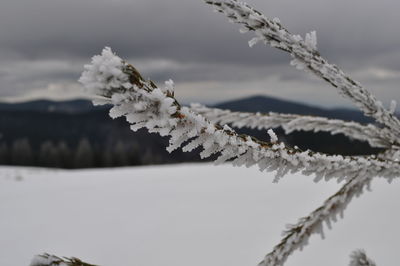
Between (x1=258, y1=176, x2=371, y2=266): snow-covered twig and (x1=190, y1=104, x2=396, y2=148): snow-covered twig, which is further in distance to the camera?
(x1=190, y1=104, x2=396, y2=148): snow-covered twig

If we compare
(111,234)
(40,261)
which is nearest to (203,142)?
(40,261)

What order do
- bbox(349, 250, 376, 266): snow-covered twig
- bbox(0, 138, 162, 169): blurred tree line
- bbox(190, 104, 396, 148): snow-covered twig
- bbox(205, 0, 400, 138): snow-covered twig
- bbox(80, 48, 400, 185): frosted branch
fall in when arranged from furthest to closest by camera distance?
bbox(0, 138, 162, 169): blurred tree line → bbox(349, 250, 376, 266): snow-covered twig → bbox(190, 104, 396, 148): snow-covered twig → bbox(205, 0, 400, 138): snow-covered twig → bbox(80, 48, 400, 185): frosted branch

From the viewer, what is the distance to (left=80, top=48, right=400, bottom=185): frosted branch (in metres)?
0.43

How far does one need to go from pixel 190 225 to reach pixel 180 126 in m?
2.37

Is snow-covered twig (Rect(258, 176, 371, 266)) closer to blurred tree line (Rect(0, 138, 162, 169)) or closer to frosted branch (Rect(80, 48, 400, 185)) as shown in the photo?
frosted branch (Rect(80, 48, 400, 185))

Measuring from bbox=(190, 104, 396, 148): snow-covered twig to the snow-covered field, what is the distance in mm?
1276

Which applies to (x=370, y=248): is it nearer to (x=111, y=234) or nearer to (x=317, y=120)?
(x=317, y=120)

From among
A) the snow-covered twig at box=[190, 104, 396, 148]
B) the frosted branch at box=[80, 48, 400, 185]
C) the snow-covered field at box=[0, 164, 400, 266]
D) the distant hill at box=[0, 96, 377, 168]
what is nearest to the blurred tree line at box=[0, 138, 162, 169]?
the distant hill at box=[0, 96, 377, 168]

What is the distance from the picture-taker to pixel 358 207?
291 cm

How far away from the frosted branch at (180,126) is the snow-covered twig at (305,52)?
27 cm

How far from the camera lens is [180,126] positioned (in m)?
0.49

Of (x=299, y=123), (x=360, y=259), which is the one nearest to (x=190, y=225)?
(x=360, y=259)

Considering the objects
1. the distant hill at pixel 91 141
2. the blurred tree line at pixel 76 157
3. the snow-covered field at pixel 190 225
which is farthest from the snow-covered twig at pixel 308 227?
the blurred tree line at pixel 76 157

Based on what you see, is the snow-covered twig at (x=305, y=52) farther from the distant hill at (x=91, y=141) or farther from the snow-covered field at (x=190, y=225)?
the snow-covered field at (x=190, y=225)
